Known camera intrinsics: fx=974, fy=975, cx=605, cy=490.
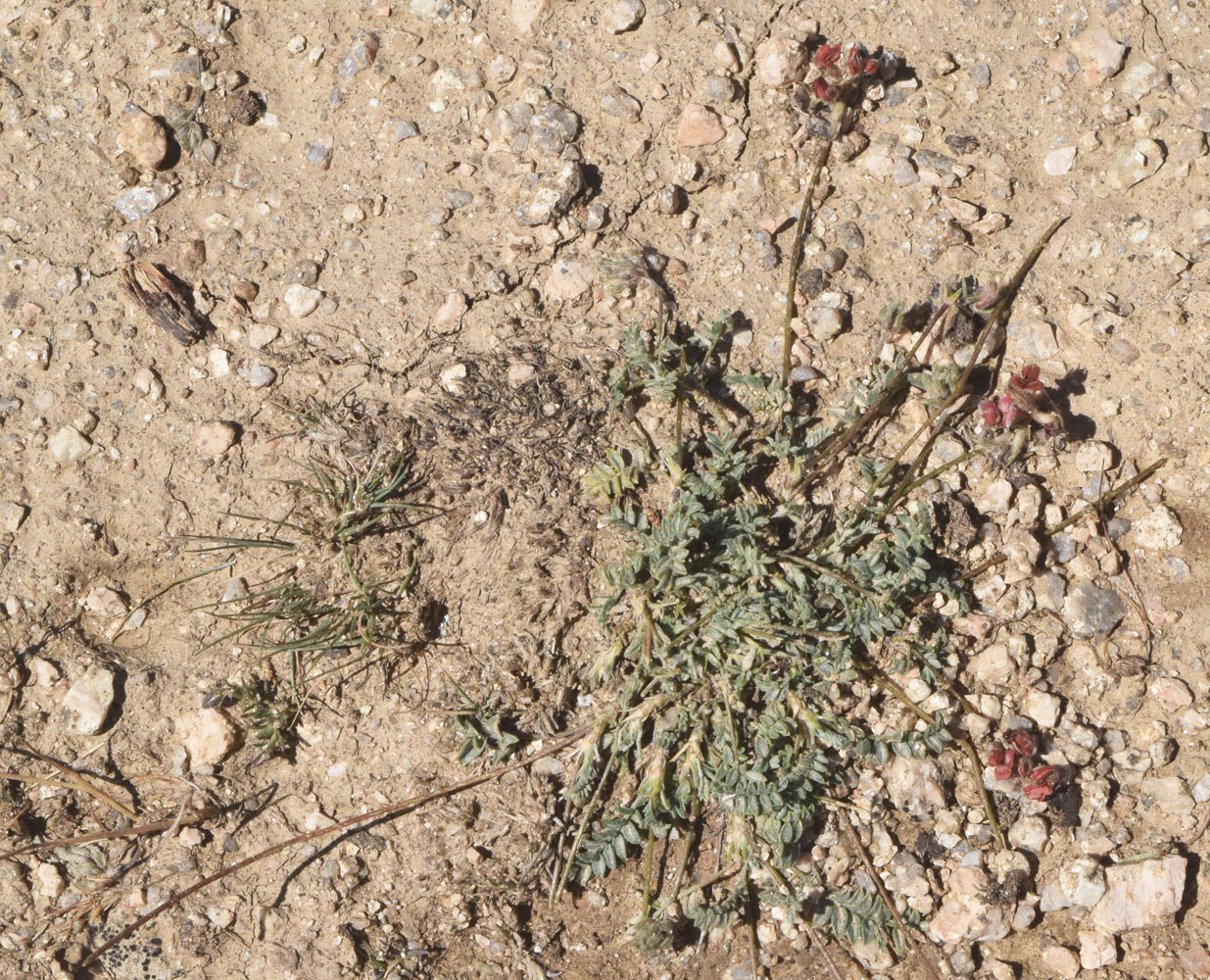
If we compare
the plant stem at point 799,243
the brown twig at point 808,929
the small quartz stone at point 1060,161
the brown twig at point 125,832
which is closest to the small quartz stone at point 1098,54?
the small quartz stone at point 1060,161

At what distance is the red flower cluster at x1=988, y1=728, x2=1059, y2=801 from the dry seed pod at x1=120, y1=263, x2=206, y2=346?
3449mm

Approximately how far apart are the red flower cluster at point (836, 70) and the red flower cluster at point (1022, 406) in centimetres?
129

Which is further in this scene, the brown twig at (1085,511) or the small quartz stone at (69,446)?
the small quartz stone at (69,446)

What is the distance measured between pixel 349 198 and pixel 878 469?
93.1 inches

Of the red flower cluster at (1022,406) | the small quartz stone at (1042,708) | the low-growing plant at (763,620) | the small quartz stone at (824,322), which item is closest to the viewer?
the red flower cluster at (1022,406)

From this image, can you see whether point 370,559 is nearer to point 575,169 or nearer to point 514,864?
point 514,864

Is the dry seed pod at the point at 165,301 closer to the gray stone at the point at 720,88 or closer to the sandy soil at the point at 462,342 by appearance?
the sandy soil at the point at 462,342

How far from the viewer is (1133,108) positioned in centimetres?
390

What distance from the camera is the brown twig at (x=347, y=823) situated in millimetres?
3590

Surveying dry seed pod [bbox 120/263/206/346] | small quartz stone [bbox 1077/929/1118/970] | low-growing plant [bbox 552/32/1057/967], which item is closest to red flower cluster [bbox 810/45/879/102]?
low-growing plant [bbox 552/32/1057/967]

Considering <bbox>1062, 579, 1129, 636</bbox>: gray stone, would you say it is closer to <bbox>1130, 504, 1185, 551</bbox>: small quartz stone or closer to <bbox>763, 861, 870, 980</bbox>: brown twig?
<bbox>1130, 504, 1185, 551</bbox>: small quartz stone

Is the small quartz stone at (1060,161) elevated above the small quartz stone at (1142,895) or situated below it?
above

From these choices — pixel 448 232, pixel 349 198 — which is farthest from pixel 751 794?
pixel 349 198

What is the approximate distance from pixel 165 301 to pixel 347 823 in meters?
2.17
